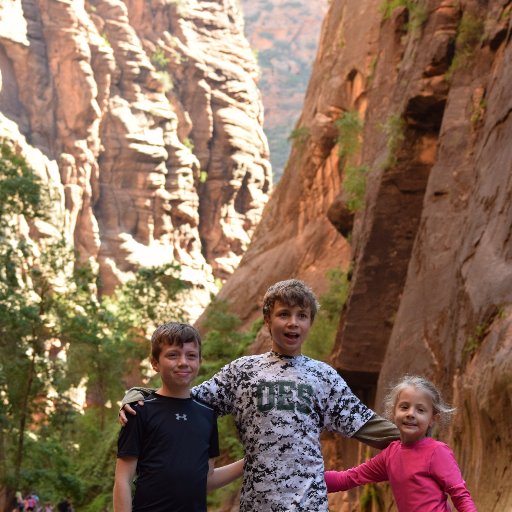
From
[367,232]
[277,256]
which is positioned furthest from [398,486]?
[277,256]

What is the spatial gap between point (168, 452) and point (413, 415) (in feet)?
3.36

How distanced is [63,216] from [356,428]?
45884 mm

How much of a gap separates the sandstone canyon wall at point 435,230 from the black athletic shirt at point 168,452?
7.52ft

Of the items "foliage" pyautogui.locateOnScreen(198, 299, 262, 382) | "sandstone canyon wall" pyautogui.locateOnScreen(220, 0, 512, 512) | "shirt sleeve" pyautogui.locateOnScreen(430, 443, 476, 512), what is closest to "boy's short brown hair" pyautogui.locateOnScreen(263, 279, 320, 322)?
"shirt sleeve" pyautogui.locateOnScreen(430, 443, 476, 512)

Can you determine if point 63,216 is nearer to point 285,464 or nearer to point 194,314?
point 194,314

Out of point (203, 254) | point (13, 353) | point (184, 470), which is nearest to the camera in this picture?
point (184, 470)

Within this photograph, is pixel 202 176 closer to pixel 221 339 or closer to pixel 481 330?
pixel 221 339

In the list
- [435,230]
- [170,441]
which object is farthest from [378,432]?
[435,230]

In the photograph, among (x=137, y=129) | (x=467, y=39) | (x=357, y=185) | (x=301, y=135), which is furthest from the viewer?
(x=137, y=129)

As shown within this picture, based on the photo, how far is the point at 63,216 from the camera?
4803 cm

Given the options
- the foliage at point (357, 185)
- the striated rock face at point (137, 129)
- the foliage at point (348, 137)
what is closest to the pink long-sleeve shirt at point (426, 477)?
the foliage at point (357, 185)

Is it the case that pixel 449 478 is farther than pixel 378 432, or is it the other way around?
pixel 378 432

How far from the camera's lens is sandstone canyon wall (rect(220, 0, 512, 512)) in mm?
6340

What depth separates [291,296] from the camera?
11.9 feet
